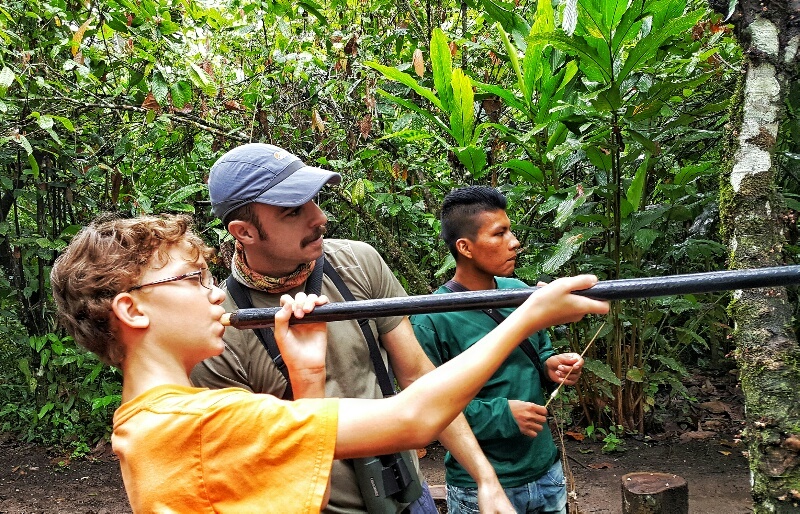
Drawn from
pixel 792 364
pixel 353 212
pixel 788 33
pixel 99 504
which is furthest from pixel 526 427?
pixel 99 504

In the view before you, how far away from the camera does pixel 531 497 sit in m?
2.41

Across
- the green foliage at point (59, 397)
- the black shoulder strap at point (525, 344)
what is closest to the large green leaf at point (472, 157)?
the black shoulder strap at point (525, 344)

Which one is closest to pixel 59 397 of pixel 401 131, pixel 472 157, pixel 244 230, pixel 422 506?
pixel 401 131

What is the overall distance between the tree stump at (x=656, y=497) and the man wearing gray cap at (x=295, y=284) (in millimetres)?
1463

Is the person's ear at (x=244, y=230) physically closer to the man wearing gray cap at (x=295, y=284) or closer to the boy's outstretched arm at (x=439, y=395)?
the man wearing gray cap at (x=295, y=284)

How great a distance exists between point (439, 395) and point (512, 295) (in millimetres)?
249

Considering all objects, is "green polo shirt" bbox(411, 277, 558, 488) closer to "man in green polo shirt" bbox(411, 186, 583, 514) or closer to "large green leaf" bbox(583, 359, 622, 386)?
"man in green polo shirt" bbox(411, 186, 583, 514)

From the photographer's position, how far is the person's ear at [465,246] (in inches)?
108

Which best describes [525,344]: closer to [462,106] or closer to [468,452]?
[468,452]

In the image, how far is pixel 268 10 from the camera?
423 centimetres

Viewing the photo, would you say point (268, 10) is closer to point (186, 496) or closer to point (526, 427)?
point (526, 427)

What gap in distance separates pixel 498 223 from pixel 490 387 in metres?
0.67

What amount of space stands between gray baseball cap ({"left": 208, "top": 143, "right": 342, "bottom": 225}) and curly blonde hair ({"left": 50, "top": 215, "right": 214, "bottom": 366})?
1.41 feet

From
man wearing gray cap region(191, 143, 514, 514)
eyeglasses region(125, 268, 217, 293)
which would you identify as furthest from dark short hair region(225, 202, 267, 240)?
eyeglasses region(125, 268, 217, 293)
